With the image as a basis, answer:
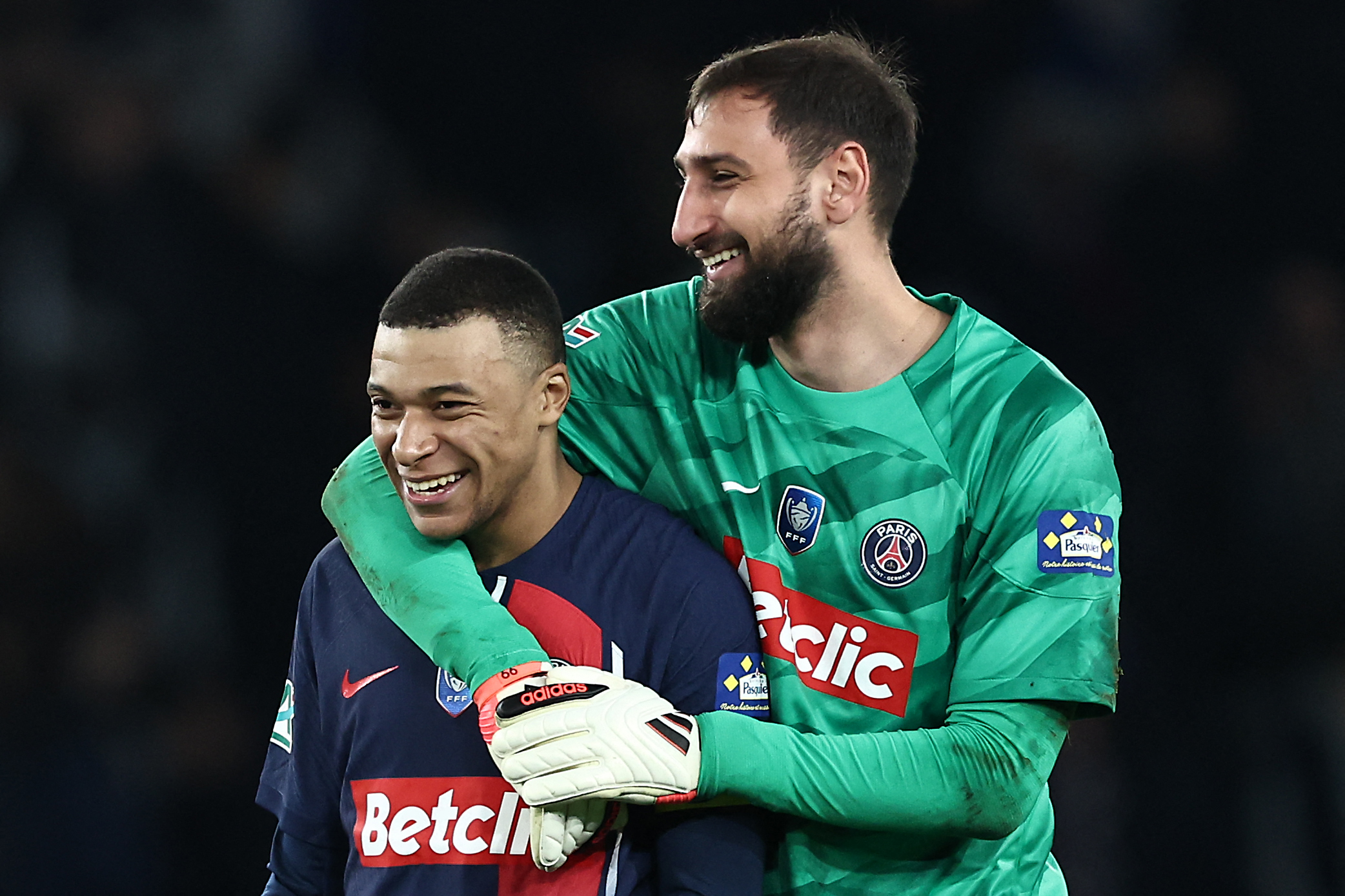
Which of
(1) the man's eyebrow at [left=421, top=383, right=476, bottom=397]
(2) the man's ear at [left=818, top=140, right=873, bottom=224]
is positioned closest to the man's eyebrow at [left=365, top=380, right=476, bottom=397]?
(1) the man's eyebrow at [left=421, top=383, right=476, bottom=397]

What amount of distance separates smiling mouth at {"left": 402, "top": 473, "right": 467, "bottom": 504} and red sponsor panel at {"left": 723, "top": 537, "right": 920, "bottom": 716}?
39cm

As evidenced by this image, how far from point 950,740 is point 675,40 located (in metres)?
2.27

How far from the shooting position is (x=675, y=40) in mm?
3342

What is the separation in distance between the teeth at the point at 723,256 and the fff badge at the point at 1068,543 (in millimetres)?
502

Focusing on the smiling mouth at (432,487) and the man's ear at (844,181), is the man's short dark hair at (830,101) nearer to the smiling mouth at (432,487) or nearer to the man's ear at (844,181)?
the man's ear at (844,181)

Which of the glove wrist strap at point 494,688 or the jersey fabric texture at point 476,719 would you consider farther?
the jersey fabric texture at point 476,719

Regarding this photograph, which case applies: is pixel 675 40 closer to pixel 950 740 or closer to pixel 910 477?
pixel 910 477

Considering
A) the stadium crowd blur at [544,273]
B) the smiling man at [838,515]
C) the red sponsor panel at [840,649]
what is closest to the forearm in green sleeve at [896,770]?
the smiling man at [838,515]

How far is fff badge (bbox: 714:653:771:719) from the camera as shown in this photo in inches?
61.8

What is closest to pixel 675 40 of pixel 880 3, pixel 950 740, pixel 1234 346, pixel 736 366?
pixel 880 3

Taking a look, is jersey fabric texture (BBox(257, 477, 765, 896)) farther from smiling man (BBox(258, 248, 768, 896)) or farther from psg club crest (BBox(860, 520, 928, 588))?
psg club crest (BBox(860, 520, 928, 588))

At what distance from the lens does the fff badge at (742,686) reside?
5.15 ft

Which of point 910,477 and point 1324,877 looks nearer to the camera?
point 910,477

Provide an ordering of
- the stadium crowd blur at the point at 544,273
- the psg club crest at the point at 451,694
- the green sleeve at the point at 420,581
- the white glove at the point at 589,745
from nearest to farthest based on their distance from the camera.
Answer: the white glove at the point at 589,745
the green sleeve at the point at 420,581
the psg club crest at the point at 451,694
the stadium crowd blur at the point at 544,273
